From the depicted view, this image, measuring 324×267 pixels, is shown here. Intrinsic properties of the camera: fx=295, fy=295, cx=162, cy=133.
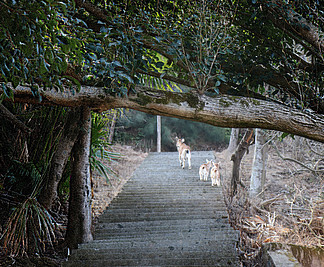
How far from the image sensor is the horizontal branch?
127 inches

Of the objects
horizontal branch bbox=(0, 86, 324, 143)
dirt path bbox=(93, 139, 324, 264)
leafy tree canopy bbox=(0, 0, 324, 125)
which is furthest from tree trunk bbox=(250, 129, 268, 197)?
horizontal branch bbox=(0, 86, 324, 143)

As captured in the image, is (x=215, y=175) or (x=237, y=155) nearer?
(x=215, y=175)

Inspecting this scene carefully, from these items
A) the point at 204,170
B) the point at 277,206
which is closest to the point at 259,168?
the point at 277,206

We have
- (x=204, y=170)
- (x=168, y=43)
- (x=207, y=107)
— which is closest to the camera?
(x=207, y=107)

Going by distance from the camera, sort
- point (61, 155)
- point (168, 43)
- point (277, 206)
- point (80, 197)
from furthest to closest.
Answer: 1. point (277, 206)
2. point (61, 155)
3. point (168, 43)
4. point (80, 197)

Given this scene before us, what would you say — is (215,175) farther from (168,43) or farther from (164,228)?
(168,43)

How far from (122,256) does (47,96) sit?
1.88 meters

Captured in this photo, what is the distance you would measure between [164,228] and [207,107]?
182 cm

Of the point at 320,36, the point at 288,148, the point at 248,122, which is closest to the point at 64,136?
the point at 248,122

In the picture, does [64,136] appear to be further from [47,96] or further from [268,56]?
[268,56]

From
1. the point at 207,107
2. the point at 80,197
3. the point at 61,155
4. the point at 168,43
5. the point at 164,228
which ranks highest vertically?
the point at 168,43

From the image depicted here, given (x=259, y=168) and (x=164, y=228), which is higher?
(x=259, y=168)

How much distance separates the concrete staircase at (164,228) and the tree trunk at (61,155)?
2.78 ft

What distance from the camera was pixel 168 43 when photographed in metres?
3.87
